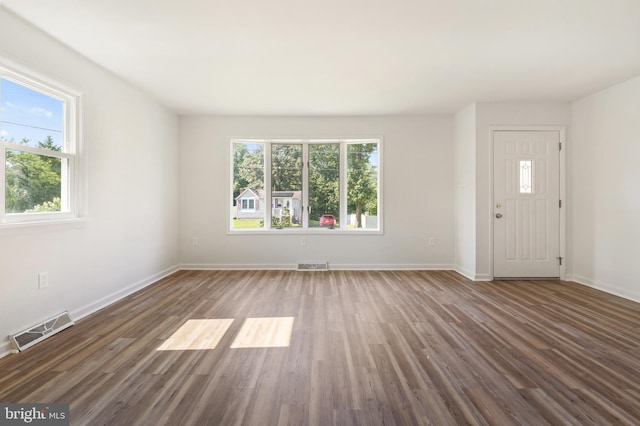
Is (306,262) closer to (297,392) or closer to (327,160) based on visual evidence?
(327,160)

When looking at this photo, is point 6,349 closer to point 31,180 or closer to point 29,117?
point 31,180

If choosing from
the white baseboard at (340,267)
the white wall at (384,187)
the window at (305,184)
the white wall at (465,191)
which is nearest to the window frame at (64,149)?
the white wall at (384,187)

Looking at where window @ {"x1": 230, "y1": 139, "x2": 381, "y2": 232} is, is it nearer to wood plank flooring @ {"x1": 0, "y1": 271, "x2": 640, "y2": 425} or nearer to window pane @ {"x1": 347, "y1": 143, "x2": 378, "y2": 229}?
window pane @ {"x1": 347, "y1": 143, "x2": 378, "y2": 229}

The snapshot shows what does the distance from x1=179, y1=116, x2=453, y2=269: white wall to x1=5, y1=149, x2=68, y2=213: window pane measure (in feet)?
7.21

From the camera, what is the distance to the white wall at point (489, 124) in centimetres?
430

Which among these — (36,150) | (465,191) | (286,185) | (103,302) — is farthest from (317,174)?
(36,150)

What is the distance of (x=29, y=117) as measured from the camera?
8.24ft

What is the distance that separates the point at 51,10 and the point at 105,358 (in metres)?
2.62

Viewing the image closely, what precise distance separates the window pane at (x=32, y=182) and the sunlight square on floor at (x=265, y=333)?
206cm

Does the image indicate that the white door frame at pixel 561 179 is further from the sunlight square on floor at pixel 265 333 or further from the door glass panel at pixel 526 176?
the sunlight square on floor at pixel 265 333

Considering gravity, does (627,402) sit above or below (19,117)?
below

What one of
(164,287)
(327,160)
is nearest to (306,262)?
(327,160)

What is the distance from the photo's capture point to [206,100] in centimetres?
422

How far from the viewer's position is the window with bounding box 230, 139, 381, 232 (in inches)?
202
